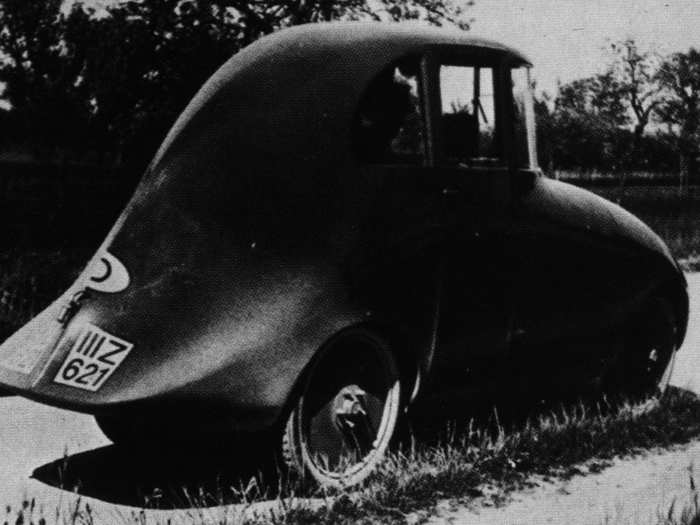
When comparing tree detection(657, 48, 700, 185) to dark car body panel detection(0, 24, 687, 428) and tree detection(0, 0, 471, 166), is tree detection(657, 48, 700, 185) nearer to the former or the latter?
tree detection(0, 0, 471, 166)

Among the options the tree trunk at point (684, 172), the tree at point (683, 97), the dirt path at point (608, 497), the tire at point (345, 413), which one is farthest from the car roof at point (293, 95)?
the tree at point (683, 97)

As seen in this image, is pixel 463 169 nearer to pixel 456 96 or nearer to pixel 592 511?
pixel 456 96

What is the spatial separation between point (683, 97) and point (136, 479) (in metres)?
79.9

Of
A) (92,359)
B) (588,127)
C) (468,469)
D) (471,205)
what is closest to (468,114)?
(471,205)

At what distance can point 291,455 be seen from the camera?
4246 mm

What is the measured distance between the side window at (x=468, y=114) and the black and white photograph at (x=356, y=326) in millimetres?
14

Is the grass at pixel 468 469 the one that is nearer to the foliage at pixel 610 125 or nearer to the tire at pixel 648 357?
the tire at pixel 648 357

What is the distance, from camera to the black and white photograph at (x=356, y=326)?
164 inches

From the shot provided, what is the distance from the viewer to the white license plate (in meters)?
4.08

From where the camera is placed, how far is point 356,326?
443cm

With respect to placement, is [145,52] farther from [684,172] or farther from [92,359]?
[684,172]

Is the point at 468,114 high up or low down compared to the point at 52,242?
up

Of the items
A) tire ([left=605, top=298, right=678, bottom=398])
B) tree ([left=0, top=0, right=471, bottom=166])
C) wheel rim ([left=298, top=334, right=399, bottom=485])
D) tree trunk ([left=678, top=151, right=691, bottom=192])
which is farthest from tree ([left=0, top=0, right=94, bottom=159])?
tree trunk ([left=678, top=151, right=691, bottom=192])

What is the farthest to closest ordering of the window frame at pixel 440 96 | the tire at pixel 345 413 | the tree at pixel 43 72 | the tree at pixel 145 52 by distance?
1. the tree at pixel 43 72
2. the tree at pixel 145 52
3. the window frame at pixel 440 96
4. the tire at pixel 345 413
